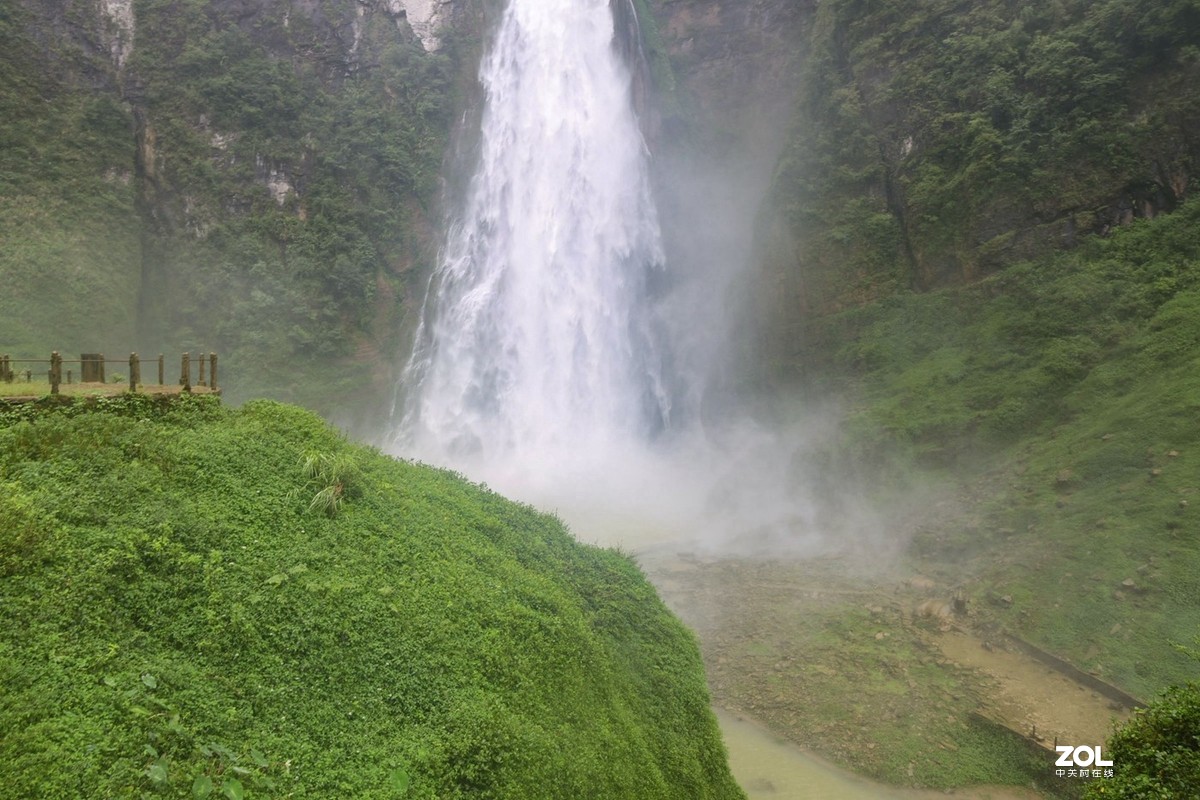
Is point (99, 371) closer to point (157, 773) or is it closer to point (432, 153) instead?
point (157, 773)

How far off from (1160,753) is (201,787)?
7.59 metres

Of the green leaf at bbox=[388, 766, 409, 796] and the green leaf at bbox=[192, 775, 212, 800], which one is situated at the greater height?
the green leaf at bbox=[192, 775, 212, 800]

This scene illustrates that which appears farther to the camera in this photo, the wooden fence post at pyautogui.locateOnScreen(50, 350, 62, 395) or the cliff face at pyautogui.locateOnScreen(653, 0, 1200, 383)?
the cliff face at pyautogui.locateOnScreen(653, 0, 1200, 383)

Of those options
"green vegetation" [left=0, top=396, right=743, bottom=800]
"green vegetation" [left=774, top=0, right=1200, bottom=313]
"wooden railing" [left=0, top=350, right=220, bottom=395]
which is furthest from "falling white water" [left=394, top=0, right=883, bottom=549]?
"green vegetation" [left=0, top=396, right=743, bottom=800]

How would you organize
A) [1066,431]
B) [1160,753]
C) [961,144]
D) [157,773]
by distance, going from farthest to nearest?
[961,144] < [1066,431] < [1160,753] < [157,773]

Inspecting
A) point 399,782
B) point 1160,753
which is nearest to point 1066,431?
point 1160,753

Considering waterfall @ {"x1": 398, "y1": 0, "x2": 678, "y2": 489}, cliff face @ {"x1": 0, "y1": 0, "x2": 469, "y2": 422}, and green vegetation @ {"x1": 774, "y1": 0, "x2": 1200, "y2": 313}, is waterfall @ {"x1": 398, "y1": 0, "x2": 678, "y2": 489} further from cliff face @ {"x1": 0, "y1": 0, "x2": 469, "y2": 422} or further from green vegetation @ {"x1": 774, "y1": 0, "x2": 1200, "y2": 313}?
green vegetation @ {"x1": 774, "y1": 0, "x2": 1200, "y2": 313}

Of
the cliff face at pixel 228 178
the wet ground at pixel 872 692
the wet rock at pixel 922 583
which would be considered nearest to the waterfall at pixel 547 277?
the cliff face at pixel 228 178

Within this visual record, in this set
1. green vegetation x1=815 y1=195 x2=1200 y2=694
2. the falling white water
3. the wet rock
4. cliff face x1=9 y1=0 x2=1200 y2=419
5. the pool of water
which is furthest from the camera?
the falling white water

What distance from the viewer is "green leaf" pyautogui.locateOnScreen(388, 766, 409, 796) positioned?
205 inches

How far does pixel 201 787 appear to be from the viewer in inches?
173

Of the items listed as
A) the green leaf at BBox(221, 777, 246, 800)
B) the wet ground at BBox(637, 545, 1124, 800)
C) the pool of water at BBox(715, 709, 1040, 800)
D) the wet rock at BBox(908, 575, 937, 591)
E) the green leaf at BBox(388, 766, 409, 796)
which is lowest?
the pool of water at BBox(715, 709, 1040, 800)

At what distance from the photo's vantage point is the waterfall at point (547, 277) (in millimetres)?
29688

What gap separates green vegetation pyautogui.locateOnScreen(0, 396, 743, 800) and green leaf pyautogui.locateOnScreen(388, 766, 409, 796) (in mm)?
18
